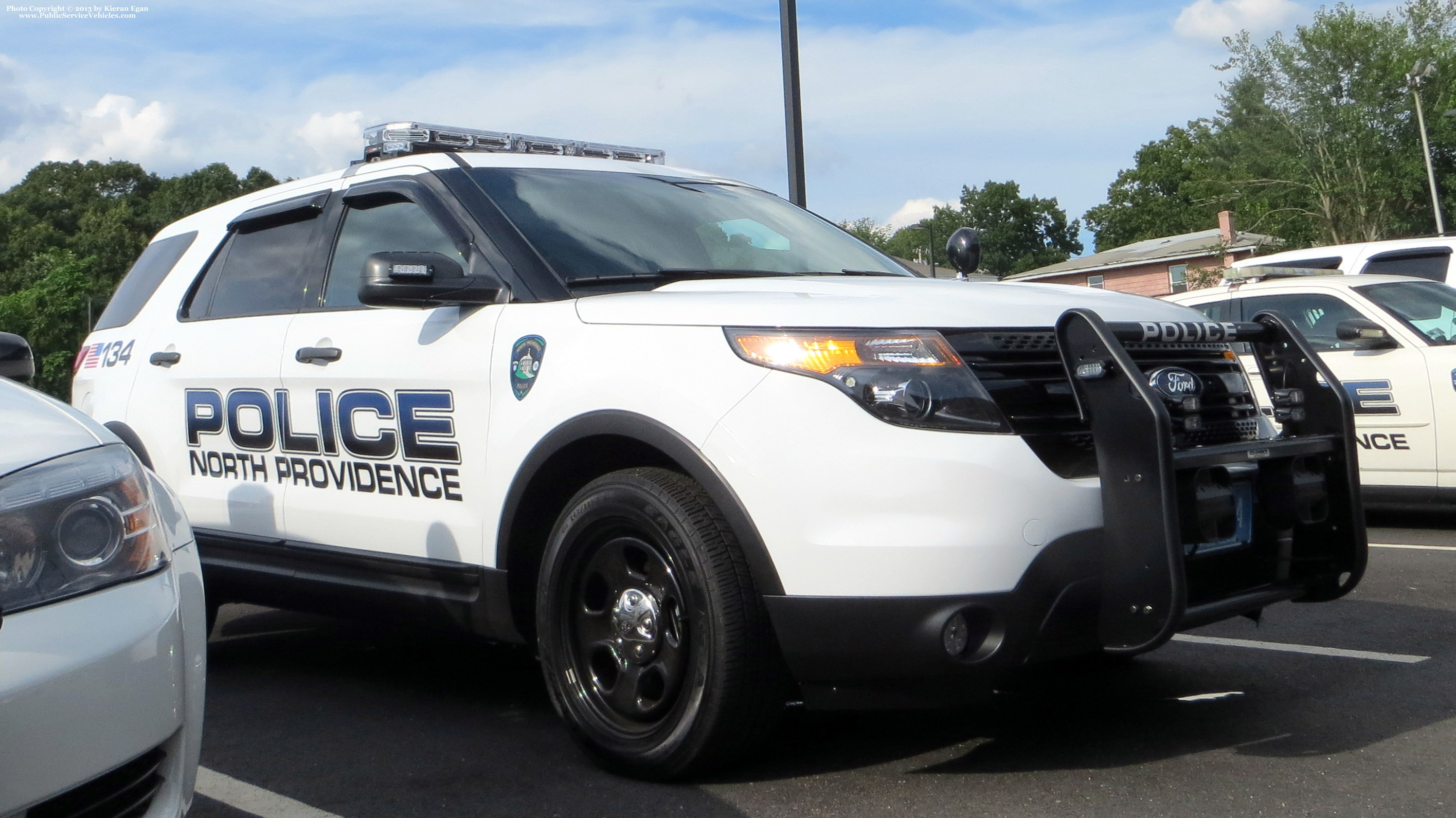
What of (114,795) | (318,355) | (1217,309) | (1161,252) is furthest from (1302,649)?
(1161,252)

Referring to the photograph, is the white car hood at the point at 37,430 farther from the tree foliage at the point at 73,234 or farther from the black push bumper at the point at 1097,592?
the tree foliage at the point at 73,234

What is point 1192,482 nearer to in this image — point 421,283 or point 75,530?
point 421,283

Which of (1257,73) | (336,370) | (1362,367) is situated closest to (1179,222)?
(1257,73)

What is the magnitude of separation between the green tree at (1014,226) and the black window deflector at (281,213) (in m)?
108

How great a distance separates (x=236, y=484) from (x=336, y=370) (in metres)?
0.74

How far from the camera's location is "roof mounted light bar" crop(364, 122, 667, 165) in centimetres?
504

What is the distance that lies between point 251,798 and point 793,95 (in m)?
7.36

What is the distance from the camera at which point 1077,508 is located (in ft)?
10.8

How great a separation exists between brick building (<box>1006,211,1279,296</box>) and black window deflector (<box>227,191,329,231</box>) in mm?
49641

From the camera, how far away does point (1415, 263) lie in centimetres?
1070

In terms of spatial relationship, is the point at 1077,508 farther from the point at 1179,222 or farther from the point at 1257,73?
the point at 1179,222

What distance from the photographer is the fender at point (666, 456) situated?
11.1ft

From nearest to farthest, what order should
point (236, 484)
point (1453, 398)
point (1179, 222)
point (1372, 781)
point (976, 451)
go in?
point (976, 451), point (1372, 781), point (236, 484), point (1453, 398), point (1179, 222)

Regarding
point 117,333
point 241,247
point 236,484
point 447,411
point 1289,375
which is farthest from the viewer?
point 117,333
